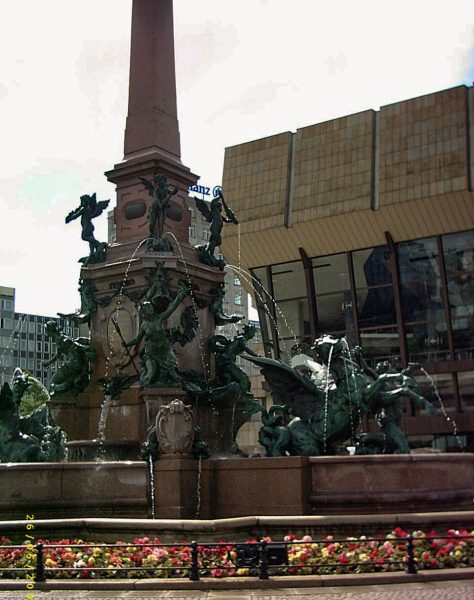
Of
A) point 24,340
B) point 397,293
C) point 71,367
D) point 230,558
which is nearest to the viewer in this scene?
point 230,558

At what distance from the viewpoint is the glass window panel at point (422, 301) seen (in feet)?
192

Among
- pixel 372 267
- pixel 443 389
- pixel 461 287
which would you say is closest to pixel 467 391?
pixel 443 389

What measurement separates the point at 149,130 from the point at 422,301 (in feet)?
131

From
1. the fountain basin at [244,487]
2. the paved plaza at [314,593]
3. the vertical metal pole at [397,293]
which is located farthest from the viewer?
the vertical metal pole at [397,293]

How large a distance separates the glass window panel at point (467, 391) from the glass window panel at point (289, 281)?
44.2 feet

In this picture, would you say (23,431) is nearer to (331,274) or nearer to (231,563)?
(231,563)

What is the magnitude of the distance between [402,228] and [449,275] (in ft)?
14.5

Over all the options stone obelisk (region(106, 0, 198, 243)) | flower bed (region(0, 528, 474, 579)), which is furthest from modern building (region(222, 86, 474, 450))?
flower bed (region(0, 528, 474, 579))

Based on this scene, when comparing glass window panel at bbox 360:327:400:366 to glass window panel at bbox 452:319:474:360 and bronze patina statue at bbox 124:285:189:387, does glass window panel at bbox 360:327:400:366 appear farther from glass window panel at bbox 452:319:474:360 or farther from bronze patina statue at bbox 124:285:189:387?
bronze patina statue at bbox 124:285:189:387

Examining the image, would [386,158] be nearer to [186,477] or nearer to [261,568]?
[186,477]

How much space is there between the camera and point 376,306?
2404 inches

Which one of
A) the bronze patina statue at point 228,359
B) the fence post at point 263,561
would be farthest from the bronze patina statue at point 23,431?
the fence post at point 263,561

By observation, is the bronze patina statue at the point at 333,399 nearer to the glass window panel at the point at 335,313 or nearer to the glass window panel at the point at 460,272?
the glass window panel at the point at 460,272

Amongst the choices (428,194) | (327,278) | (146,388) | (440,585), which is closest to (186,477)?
(146,388)
